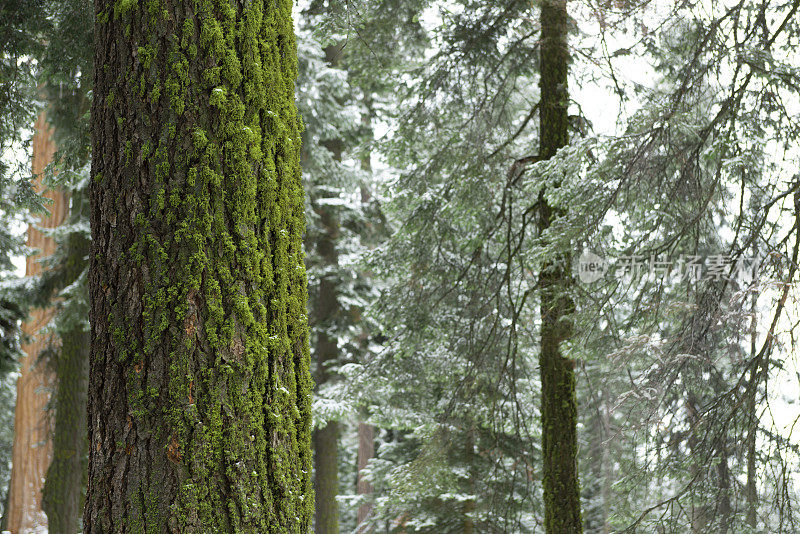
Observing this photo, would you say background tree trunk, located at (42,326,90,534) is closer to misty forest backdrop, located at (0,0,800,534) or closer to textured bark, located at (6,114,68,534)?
misty forest backdrop, located at (0,0,800,534)

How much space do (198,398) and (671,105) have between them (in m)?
4.22

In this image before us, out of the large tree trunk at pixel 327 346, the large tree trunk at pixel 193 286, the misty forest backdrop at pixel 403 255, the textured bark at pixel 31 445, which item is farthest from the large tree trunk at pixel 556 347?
the textured bark at pixel 31 445

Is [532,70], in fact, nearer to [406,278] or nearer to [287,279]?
[406,278]

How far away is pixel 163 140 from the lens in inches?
77.1

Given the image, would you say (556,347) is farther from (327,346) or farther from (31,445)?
(31,445)

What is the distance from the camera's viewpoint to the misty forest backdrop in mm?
1918

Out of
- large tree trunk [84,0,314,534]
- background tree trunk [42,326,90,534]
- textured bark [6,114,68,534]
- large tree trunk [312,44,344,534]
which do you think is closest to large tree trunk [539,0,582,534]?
large tree trunk [84,0,314,534]

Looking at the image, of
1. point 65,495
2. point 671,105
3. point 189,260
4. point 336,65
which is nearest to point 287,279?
point 189,260

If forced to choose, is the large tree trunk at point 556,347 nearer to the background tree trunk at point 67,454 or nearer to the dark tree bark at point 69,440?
the dark tree bark at point 69,440

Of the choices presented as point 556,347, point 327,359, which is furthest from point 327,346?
point 556,347

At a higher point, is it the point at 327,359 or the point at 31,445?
the point at 327,359

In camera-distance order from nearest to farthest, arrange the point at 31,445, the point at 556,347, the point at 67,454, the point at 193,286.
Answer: the point at 193,286, the point at 556,347, the point at 67,454, the point at 31,445

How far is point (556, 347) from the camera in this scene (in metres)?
6.17

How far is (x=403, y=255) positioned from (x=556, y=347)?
8.69 ft
